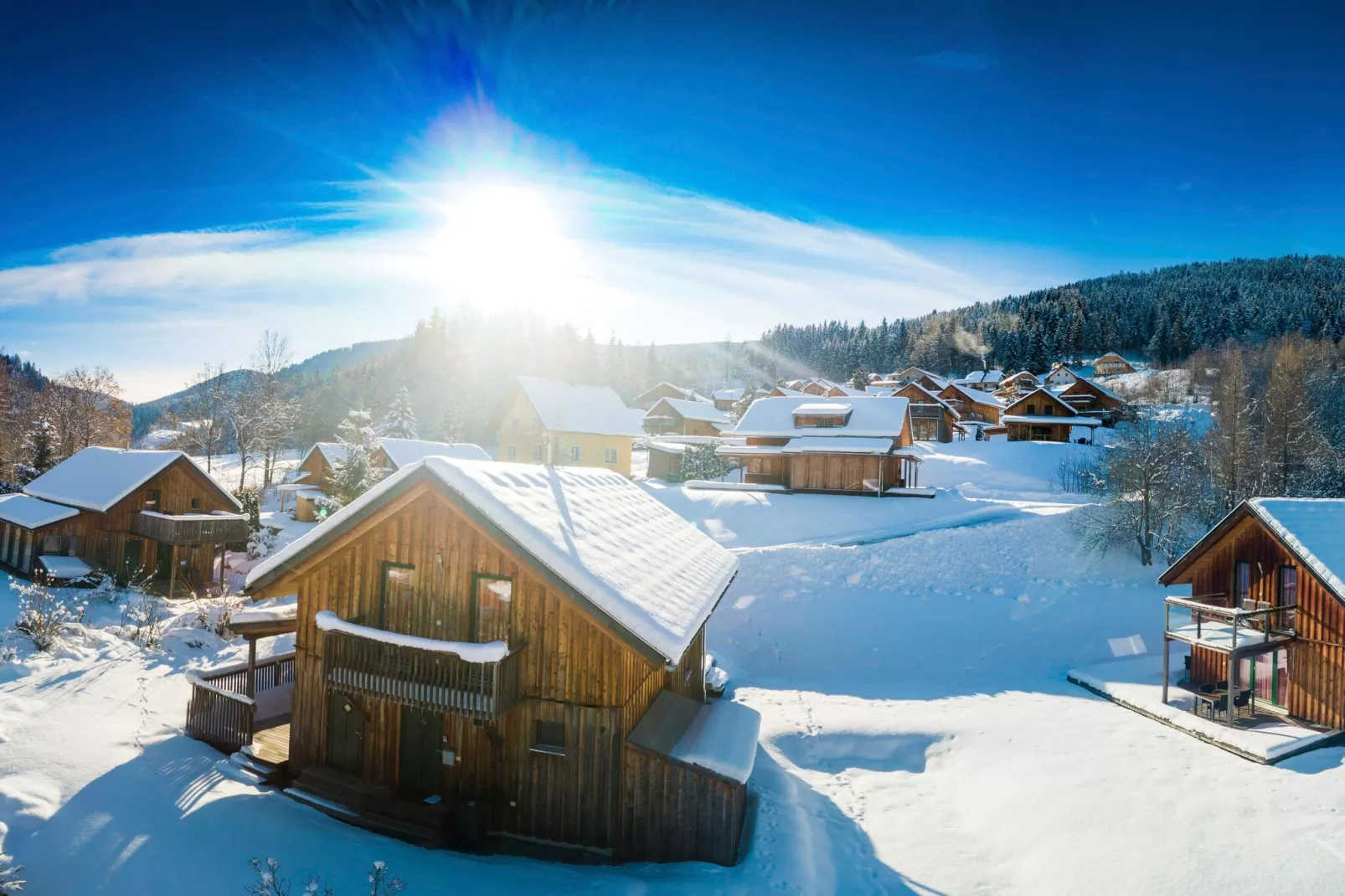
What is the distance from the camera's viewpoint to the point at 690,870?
11.0 meters

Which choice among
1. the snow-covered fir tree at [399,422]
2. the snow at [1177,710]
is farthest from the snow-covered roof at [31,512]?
the snow at [1177,710]

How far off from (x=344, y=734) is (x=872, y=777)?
12460 millimetres

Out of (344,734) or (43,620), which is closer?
(344,734)

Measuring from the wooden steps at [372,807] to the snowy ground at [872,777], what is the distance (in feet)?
1.74

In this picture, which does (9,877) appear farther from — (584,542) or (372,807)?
(584,542)

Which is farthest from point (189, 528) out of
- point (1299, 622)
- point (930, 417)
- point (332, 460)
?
point (930, 417)

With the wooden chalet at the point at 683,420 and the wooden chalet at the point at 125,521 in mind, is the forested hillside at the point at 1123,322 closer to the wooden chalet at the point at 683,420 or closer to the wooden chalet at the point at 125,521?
the wooden chalet at the point at 683,420

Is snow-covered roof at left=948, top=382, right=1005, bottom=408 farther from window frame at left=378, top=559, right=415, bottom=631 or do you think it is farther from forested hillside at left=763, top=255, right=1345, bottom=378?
window frame at left=378, top=559, right=415, bottom=631

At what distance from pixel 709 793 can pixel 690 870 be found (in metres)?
1.21

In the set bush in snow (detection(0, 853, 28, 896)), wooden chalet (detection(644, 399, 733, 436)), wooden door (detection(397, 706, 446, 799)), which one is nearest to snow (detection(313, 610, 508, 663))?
wooden door (detection(397, 706, 446, 799))

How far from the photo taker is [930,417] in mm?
71250

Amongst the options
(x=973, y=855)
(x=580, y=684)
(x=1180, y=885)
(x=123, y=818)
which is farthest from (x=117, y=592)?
(x=1180, y=885)

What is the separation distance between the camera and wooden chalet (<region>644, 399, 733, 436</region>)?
7775 centimetres

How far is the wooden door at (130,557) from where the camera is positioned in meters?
30.5
